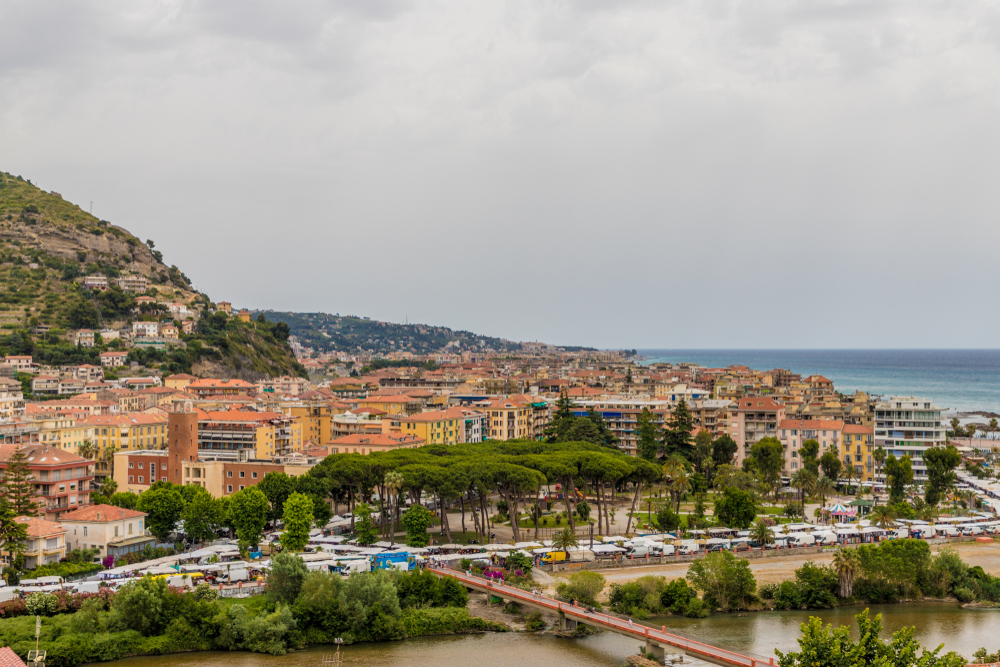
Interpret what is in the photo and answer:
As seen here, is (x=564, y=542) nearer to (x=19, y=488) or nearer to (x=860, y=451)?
(x=19, y=488)

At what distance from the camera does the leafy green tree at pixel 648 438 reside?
284 ft

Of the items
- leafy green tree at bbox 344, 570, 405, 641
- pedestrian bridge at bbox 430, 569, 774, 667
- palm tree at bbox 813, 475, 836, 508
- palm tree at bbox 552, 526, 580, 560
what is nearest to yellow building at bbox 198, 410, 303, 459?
palm tree at bbox 552, 526, 580, 560

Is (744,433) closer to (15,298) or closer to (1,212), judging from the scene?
(15,298)

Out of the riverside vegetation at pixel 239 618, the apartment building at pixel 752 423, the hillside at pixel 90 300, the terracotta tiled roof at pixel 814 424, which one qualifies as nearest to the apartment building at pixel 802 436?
the terracotta tiled roof at pixel 814 424

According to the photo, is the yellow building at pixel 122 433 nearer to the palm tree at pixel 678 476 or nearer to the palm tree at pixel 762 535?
the palm tree at pixel 678 476

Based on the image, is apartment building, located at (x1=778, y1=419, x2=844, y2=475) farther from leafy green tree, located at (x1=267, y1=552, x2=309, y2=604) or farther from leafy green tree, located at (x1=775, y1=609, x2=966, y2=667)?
leafy green tree, located at (x1=775, y1=609, x2=966, y2=667)

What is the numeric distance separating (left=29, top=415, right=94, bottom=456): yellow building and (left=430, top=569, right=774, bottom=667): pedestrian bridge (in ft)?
148

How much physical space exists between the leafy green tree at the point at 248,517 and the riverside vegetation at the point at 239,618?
8.69m

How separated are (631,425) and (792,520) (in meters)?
34.5

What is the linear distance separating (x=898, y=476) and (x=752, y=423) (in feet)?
66.4

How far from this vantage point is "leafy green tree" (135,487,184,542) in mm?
55562

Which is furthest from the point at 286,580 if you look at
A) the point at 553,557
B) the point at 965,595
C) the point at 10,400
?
the point at 10,400

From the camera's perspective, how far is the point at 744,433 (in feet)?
300

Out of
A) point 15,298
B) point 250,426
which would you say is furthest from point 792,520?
point 15,298
